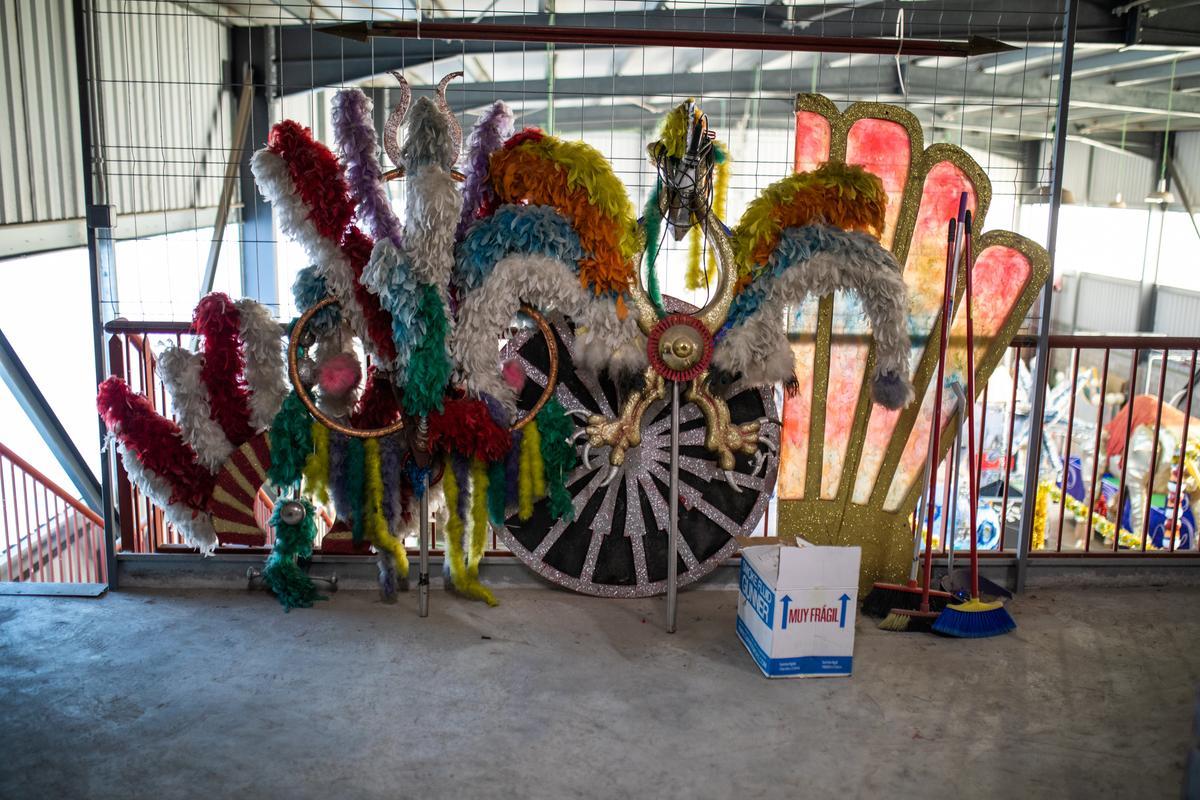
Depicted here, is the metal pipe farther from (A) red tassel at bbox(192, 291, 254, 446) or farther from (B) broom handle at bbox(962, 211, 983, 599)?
(A) red tassel at bbox(192, 291, 254, 446)

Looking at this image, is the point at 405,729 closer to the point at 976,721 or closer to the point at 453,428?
the point at 453,428

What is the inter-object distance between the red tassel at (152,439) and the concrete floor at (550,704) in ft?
1.48

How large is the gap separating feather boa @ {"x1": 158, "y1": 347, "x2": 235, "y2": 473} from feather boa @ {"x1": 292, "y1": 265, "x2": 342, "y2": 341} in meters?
0.41

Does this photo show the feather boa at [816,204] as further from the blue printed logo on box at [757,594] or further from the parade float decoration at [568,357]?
the blue printed logo on box at [757,594]

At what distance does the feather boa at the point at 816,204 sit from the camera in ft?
9.60

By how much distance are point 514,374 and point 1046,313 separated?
189 cm

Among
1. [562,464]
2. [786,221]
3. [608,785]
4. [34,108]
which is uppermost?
[34,108]

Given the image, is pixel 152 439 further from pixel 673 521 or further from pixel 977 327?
pixel 977 327

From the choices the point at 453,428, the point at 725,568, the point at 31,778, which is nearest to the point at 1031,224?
the point at 725,568

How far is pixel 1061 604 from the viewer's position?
135 inches

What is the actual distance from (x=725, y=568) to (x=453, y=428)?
120cm

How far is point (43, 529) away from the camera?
5.16 m


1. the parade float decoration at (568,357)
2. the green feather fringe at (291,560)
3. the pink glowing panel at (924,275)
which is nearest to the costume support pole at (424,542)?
the parade float decoration at (568,357)

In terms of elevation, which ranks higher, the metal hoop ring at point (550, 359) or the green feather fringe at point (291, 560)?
the metal hoop ring at point (550, 359)
